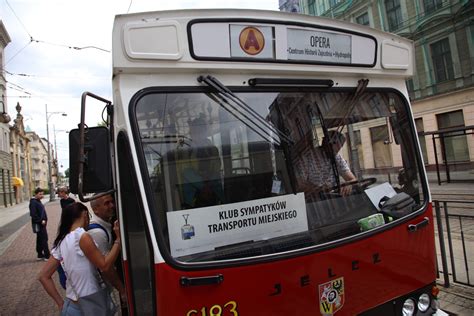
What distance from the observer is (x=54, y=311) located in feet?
18.2

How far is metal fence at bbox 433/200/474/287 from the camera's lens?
4.62 metres

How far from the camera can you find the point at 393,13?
25641 mm

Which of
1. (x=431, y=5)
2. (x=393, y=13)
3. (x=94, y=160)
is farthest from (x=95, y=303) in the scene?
(x=393, y=13)

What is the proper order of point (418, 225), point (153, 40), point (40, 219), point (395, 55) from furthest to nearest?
1. point (40, 219)
2. point (395, 55)
3. point (418, 225)
4. point (153, 40)

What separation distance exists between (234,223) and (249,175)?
0.30 m

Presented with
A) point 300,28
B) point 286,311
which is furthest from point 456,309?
point 300,28

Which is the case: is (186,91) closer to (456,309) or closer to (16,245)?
(456,309)

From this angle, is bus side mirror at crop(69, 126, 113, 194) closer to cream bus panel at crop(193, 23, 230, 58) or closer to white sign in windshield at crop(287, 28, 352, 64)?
cream bus panel at crop(193, 23, 230, 58)

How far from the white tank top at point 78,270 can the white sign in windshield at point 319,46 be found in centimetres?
205

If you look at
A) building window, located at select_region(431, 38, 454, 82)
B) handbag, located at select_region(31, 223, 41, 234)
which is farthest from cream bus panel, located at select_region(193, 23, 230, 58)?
building window, located at select_region(431, 38, 454, 82)

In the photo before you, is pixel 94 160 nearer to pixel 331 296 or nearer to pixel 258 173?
pixel 258 173

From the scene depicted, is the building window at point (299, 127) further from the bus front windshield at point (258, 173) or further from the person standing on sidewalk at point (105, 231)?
the person standing on sidewalk at point (105, 231)

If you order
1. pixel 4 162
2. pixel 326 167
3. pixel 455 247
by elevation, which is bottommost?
pixel 455 247

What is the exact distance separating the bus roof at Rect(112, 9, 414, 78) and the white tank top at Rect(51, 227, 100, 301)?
1.53m
